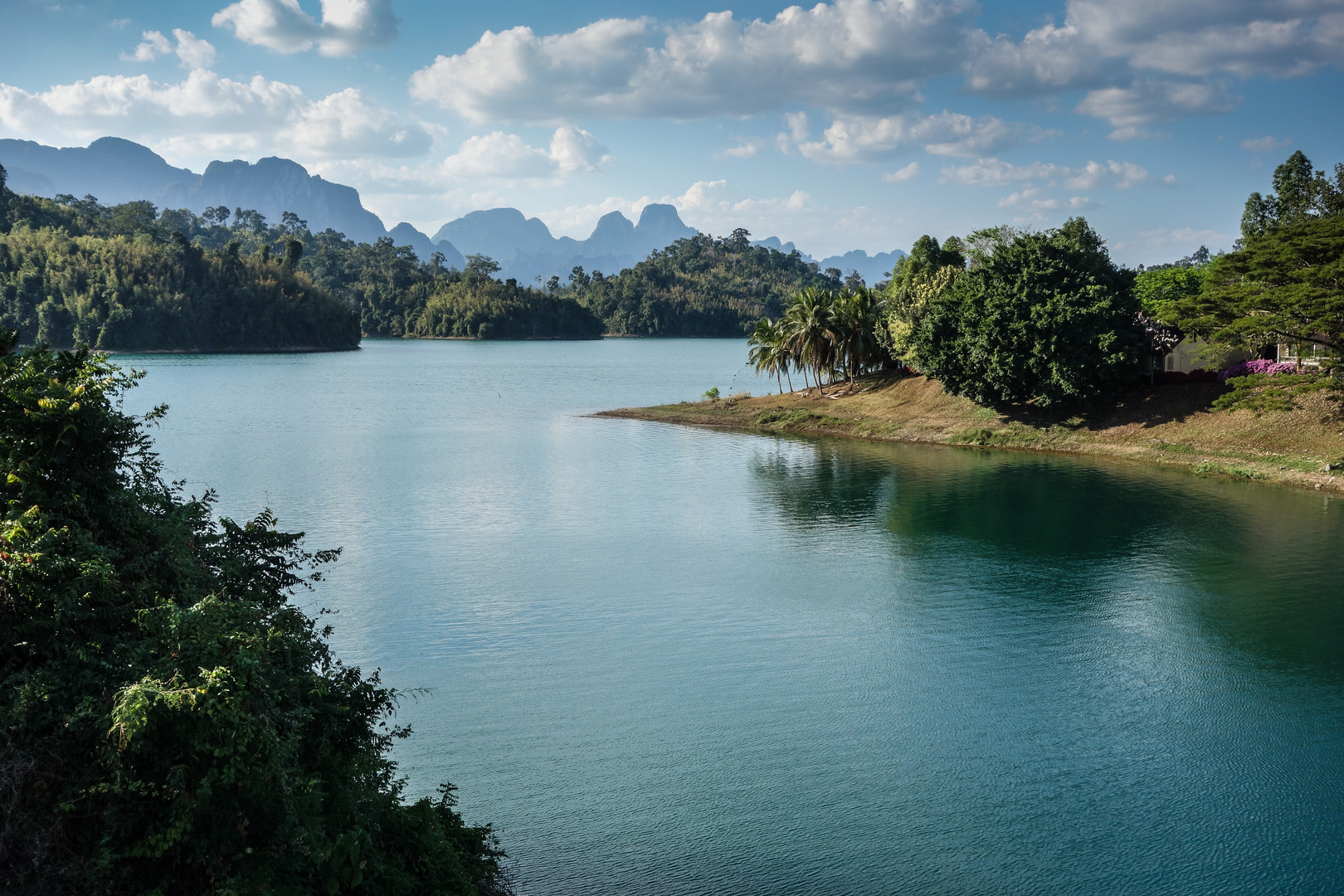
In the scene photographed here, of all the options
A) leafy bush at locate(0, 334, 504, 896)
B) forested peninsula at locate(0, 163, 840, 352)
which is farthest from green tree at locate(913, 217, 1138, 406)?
forested peninsula at locate(0, 163, 840, 352)

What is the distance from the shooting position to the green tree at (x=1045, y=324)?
41156 millimetres

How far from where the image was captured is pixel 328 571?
24.3m

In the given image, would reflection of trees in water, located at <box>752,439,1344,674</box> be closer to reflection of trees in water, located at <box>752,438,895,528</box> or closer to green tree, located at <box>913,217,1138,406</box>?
reflection of trees in water, located at <box>752,438,895,528</box>

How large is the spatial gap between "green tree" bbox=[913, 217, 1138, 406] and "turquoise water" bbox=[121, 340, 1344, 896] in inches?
170

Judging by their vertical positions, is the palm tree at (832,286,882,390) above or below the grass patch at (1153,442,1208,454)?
above

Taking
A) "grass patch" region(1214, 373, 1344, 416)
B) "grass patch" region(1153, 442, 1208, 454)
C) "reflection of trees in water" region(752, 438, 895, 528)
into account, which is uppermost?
"grass patch" region(1214, 373, 1344, 416)

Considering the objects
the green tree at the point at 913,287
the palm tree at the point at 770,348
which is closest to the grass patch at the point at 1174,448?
the green tree at the point at 913,287

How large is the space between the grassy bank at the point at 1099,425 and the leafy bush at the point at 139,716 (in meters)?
36.5

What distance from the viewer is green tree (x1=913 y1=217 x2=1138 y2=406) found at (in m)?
41.2

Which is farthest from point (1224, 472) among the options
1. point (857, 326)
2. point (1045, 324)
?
point (857, 326)

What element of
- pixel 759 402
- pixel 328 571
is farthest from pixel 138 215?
pixel 328 571

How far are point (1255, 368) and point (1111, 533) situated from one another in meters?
19.3

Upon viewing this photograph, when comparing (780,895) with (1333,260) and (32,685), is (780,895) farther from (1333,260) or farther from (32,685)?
(1333,260)

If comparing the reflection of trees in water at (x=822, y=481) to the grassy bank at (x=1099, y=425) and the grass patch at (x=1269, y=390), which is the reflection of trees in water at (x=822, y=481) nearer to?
the grassy bank at (x=1099, y=425)
